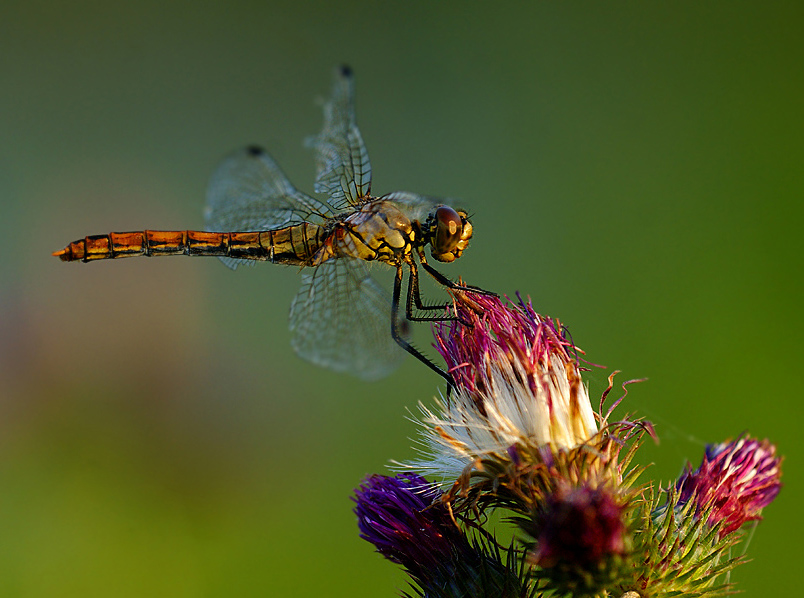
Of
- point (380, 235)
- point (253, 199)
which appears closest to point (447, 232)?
point (380, 235)

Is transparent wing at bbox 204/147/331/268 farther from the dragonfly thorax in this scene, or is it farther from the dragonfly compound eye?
the dragonfly compound eye

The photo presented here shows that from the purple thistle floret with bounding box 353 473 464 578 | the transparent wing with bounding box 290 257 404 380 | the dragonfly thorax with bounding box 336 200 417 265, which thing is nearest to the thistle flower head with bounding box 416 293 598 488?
the purple thistle floret with bounding box 353 473 464 578

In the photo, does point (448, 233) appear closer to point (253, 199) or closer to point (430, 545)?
point (253, 199)


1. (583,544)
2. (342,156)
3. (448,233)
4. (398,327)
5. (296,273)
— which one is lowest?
(583,544)

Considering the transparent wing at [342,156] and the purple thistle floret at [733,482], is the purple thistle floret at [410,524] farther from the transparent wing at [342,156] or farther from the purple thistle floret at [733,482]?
the transparent wing at [342,156]

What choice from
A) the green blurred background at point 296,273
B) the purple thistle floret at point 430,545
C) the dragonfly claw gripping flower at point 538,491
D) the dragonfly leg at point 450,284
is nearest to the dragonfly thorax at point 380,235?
the dragonfly leg at point 450,284

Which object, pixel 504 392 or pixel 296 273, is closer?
pixel 504 392
